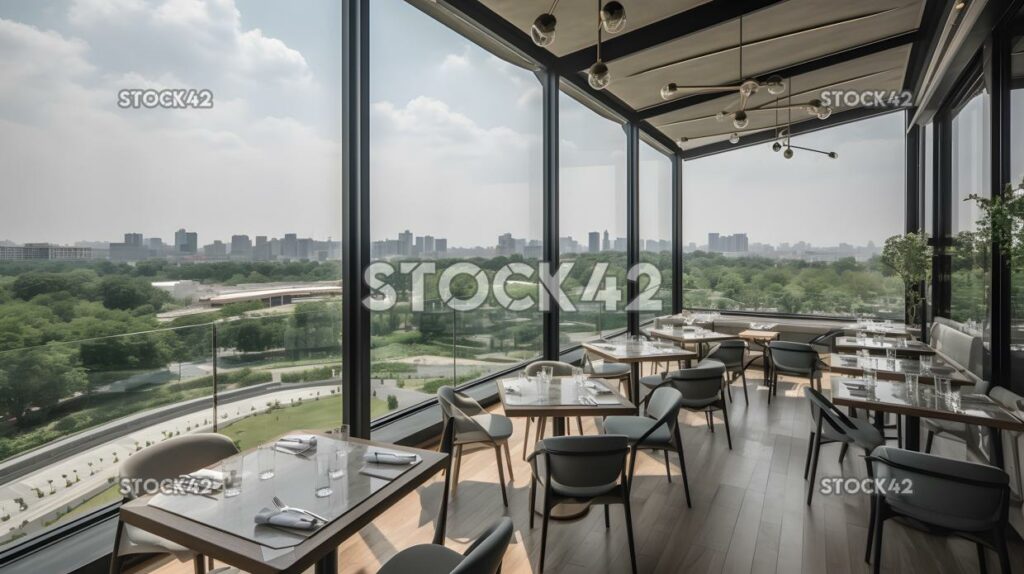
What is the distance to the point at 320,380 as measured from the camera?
3.49 m

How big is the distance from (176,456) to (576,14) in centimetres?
433

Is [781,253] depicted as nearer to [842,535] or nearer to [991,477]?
[842,535]

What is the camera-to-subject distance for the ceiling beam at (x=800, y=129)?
293 inches

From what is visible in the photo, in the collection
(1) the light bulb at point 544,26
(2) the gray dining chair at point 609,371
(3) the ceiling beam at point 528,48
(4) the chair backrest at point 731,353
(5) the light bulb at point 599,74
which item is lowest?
(2) the gray dining chair at point 609,371

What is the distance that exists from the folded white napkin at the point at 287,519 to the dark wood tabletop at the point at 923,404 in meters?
3.18

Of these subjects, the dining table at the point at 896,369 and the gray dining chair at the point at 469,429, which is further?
the dining table at the point at 896,369

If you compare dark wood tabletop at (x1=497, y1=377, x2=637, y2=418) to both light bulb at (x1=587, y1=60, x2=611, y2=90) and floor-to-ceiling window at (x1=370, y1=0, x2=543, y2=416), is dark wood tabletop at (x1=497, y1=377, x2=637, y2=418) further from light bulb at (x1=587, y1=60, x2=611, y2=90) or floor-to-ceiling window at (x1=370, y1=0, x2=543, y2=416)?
light bulb at (x1=587, y1=60, x2=611, y2=90)

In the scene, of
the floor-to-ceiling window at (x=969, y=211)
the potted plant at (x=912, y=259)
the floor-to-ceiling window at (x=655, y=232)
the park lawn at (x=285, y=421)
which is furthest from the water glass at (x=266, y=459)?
the potted plant at (x=912, y=259)

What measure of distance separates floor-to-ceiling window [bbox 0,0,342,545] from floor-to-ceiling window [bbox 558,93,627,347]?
9.90 feet

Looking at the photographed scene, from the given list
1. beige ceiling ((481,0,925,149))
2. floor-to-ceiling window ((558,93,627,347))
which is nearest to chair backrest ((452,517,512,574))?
beige ceiling ((481,0,925,149))

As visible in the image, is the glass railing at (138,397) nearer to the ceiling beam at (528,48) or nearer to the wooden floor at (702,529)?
the wooden floor at (702,529)

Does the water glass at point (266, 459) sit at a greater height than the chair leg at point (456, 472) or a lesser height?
greater

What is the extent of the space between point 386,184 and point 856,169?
24.1 feet

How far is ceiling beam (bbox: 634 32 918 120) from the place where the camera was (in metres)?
5.57
